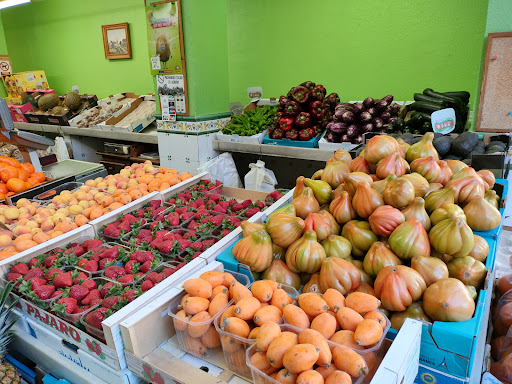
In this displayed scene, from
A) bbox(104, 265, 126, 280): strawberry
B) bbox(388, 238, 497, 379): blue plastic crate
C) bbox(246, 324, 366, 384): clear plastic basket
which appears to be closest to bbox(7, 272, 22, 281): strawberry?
bbox(104, 265, 126, 280): strawberry

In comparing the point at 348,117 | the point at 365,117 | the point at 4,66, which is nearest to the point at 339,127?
the point at 348,117

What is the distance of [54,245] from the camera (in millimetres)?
1915

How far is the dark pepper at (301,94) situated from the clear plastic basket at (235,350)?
10.2 ft

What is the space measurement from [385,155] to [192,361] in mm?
1138

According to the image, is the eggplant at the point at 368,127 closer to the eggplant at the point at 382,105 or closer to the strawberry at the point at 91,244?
the eggplant at the point at 382,105

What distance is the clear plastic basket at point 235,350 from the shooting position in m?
1.02

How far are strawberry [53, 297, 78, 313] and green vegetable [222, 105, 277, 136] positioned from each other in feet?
9.26

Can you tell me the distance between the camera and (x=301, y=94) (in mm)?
3830

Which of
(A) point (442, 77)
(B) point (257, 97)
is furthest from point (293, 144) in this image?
(A) point (442, 77)

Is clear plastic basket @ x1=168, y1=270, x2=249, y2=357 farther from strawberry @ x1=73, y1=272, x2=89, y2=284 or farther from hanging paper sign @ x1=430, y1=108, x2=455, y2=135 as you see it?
hanging paper sign @ x1=430, y1=108, x2=455, y2=135

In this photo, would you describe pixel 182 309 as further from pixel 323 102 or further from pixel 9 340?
pixel 323 102

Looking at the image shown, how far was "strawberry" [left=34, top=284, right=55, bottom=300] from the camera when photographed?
1.50 m

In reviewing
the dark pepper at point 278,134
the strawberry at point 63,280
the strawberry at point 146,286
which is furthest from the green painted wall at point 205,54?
the strawberry at point 146,286

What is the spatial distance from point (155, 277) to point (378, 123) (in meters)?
2.73
